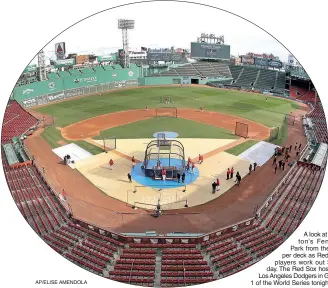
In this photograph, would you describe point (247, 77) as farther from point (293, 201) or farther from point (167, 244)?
point (167, 244)

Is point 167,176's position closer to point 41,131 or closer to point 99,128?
point 99,128

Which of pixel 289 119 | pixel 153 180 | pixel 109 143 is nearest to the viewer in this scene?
pixel 153 180

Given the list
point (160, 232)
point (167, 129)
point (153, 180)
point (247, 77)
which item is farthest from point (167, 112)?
point (247, 77)

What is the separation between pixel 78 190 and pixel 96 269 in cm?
919

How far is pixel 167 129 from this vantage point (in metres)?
40.6

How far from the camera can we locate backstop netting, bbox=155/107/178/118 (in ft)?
155

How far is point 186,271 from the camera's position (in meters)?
16.9

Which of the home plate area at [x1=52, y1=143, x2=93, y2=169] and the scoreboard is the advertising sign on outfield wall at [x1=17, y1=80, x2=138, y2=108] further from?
the home plate area at [x1=52, y1=143, x2=93, y2=169]

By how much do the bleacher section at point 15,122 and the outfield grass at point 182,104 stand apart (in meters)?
3.38

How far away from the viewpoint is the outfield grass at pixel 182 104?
48406mm

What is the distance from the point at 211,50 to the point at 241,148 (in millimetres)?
51899

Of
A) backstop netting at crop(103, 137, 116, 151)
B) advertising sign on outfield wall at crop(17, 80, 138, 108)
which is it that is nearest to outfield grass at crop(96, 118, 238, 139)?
backstop netting at crop(103, 137, 116, 151)

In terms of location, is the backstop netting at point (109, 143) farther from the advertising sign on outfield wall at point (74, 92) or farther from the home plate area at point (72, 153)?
the advertising sign on outfield wall at point (74, 92)

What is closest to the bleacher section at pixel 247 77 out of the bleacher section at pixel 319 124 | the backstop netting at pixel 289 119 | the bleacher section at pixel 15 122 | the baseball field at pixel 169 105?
the baseball field at pixel 169 105
